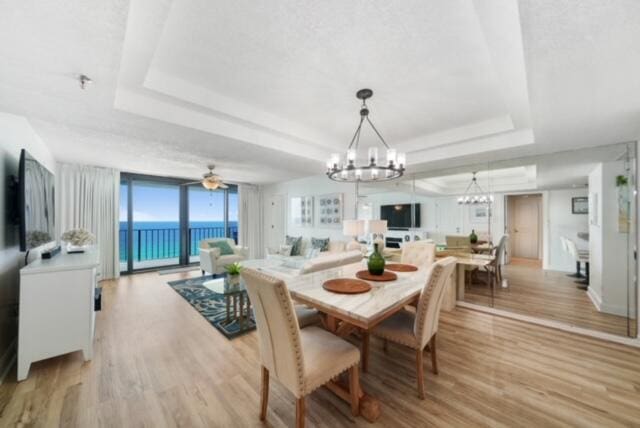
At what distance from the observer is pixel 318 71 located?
6.45 ft

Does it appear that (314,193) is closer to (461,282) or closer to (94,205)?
(461,282)

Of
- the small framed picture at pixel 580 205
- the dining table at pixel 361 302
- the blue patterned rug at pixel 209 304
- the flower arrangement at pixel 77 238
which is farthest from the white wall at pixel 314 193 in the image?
the small framed picture at pixel 580 205

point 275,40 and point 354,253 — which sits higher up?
point 275,40

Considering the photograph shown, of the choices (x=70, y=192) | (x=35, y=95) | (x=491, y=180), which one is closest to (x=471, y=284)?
(x=491, y=180)

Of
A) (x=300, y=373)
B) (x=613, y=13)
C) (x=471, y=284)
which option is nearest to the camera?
(x=613, y=13)

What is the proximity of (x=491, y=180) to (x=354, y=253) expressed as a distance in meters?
2.50

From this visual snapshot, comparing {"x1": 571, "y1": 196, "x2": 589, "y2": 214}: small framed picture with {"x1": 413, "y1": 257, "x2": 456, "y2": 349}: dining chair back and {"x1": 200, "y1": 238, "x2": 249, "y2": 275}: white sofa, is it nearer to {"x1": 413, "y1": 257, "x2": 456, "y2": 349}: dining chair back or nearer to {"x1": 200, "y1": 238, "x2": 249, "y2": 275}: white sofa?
{"x1": 413, "y1": 257, "x2": 456, "y2": 349}: dining chair back

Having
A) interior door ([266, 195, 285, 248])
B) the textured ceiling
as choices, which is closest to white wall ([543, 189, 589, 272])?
the textured ceiling

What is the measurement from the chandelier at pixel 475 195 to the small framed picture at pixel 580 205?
8.99 ft

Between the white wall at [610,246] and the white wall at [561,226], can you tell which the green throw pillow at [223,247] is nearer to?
the white wall at [610,246]

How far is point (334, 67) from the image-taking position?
191 centimetres

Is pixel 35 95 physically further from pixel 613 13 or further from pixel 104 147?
pixel 613 13

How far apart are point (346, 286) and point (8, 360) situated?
2949 millimetres

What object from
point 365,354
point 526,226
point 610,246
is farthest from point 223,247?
point 526,226
